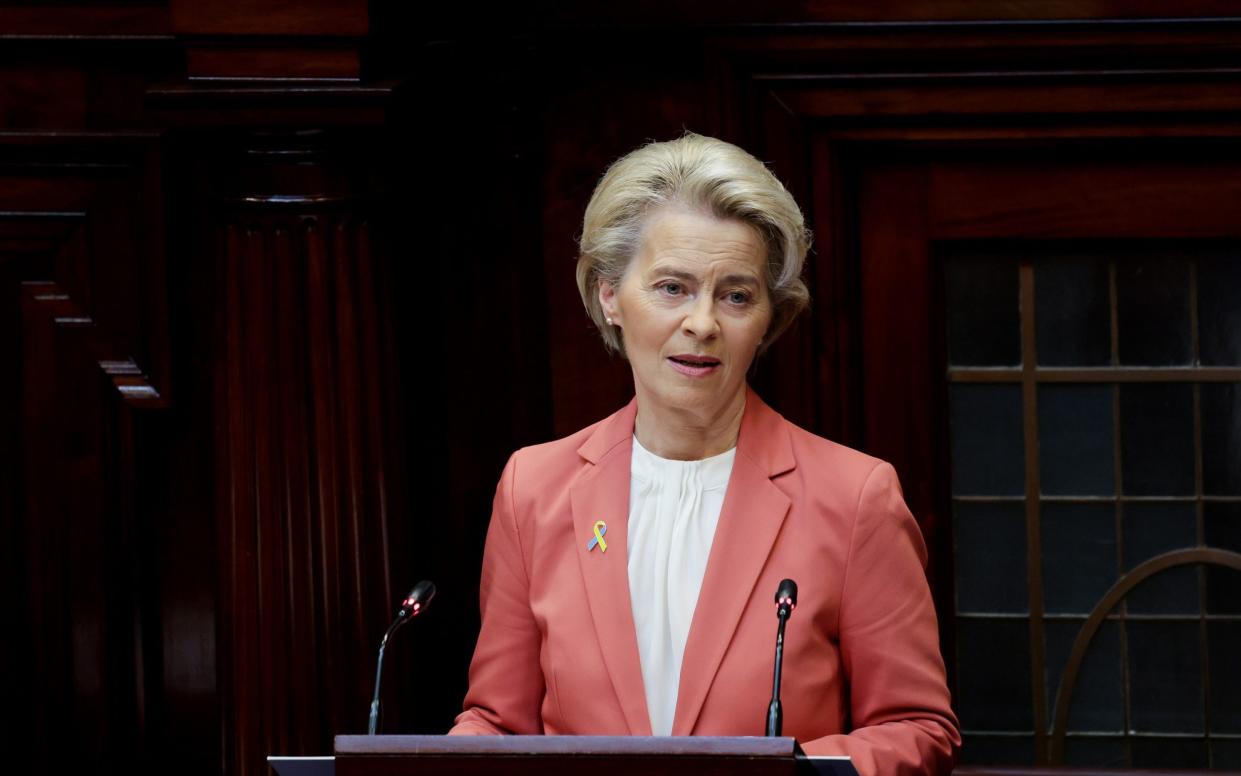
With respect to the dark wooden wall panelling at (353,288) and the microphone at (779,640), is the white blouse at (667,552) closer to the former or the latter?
the microphone at (779,640)

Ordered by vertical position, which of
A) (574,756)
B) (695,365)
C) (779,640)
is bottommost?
(574,756)

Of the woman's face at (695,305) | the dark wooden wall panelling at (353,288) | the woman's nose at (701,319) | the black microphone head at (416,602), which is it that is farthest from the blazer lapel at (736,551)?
the dark wooden wall panelling at (353,288)

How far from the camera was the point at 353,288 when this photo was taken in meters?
3.33

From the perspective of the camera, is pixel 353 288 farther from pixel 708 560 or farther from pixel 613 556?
pixel 708 560

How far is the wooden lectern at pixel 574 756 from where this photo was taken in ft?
7.47

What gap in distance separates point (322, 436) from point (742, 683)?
100cm

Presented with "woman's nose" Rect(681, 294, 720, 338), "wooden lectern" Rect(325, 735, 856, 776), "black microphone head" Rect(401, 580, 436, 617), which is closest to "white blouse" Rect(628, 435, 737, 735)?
"woman's nose" Rect(681, 294, 720, 338)

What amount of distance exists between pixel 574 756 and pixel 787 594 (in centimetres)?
46

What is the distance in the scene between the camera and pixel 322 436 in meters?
3.34

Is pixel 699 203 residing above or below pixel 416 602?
above

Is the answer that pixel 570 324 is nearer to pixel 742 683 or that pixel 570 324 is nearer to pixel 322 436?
pixel 322 436

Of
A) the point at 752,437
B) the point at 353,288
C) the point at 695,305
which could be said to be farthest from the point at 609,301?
the point at 353,288

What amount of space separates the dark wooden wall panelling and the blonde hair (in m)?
0.55

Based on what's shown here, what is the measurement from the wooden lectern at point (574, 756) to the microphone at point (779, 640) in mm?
220
